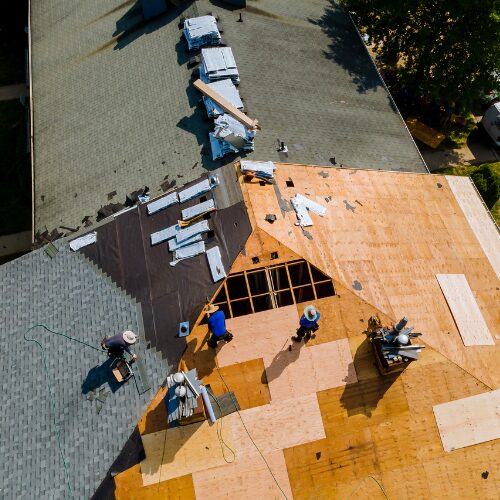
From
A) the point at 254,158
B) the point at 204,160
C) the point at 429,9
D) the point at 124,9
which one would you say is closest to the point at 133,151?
the point at 204,160

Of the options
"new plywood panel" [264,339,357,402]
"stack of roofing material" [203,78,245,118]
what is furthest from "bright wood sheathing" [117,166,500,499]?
"stack of roofing material" [203,78,245,118]

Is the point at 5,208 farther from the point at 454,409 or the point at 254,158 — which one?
the point at 454,409

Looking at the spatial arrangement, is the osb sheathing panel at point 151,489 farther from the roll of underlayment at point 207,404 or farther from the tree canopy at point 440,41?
the tree canopy at point 440,41

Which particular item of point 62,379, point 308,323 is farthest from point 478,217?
point 62,379

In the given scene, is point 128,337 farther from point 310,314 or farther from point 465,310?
point 465,310

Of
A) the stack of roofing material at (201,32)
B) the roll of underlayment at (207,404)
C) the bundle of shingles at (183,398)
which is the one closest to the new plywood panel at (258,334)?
the roll of underlayment at (207,404)
